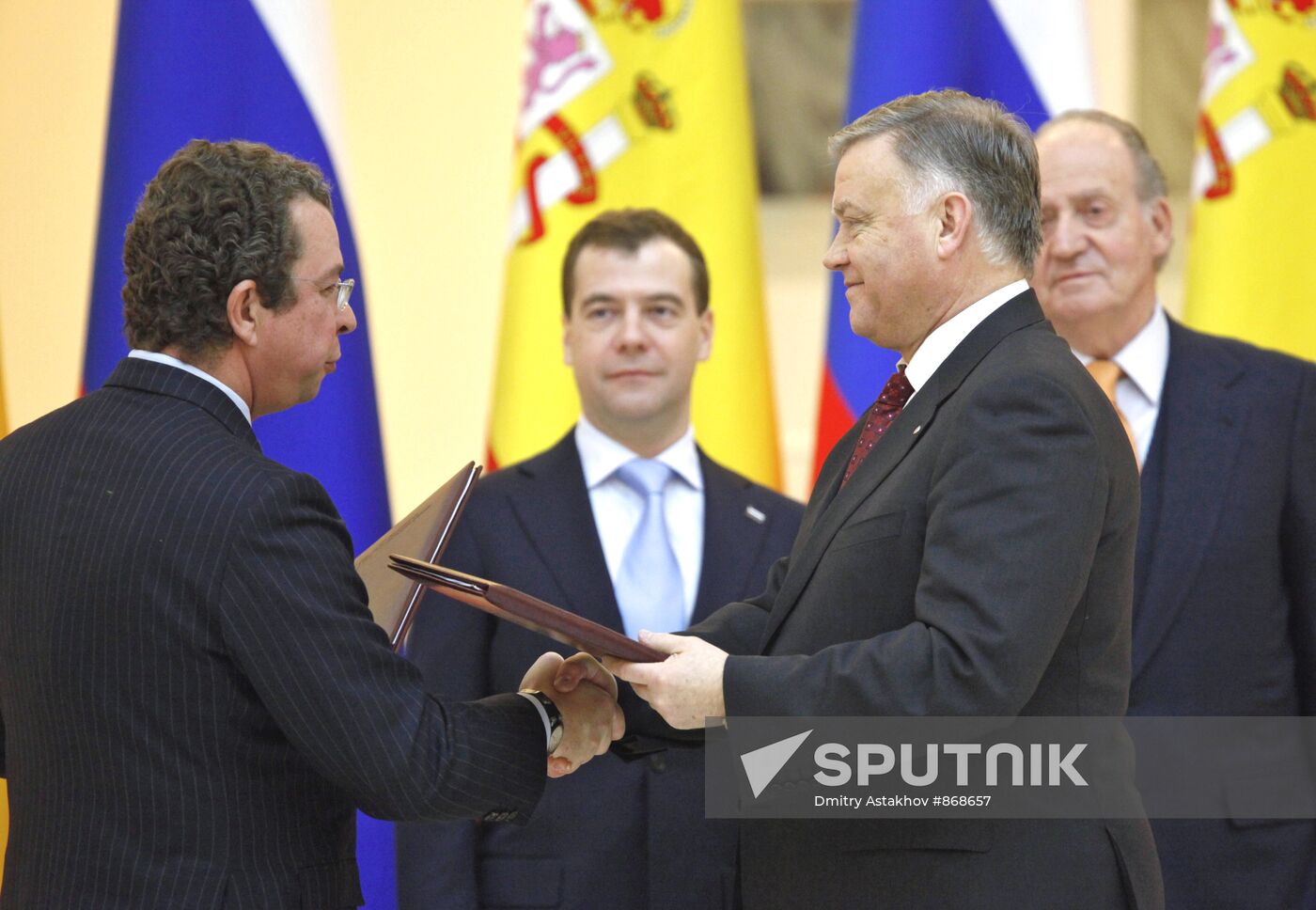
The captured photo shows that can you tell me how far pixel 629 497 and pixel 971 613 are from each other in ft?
4.46

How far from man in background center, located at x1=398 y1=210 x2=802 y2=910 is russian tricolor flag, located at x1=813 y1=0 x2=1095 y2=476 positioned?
0.80 meters

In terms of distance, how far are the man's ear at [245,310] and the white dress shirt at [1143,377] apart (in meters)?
1.75

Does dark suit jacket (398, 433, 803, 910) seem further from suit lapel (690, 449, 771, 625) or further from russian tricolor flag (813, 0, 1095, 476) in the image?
russian tricolor flag (813, 0, 1095, 476)

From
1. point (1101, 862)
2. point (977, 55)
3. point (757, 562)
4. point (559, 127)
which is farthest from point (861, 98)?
point (1101, 862)

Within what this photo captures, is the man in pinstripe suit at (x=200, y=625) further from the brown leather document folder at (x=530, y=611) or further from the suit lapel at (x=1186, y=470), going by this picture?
the suit lapel at (x=1186, y=470)

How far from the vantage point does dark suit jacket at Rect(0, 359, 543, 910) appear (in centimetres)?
173

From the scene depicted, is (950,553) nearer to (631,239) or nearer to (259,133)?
(631,239)

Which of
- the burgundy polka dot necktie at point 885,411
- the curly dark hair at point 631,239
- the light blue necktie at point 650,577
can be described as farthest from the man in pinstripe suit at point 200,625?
the curly dark hair at point 631,239

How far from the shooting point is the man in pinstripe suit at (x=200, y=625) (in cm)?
174

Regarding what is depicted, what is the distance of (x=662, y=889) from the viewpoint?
103 inches

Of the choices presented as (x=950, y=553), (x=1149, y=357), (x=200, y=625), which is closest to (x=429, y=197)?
(x=1149, y=357)

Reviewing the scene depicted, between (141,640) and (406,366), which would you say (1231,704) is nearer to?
(141,640)

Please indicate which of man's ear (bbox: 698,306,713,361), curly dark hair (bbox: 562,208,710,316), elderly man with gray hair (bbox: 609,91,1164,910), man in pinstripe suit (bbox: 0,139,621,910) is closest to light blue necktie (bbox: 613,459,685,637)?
man's ear (bbox: 698,306,713,361)

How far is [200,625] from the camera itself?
1.74m
